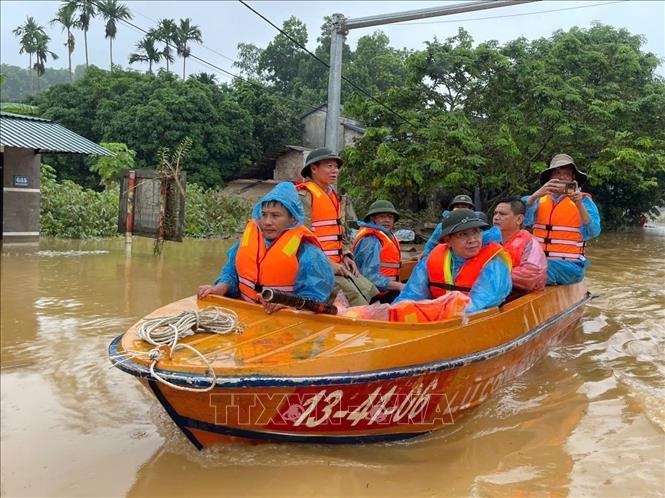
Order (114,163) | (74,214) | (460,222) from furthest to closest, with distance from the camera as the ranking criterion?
(114,163)
(74,214)
(460,222)

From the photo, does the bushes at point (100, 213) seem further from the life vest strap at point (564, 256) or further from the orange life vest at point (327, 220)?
the life vest strap at point (564, 256)

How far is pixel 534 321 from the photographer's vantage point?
4836mm

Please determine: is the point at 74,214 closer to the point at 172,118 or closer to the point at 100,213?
the point at 100,213

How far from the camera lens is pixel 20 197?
11867mm

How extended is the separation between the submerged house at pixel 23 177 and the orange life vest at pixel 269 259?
886 centimetres

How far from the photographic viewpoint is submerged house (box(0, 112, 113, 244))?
11664 millimetres

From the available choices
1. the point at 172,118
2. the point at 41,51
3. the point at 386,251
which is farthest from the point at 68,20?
the point at 386,251

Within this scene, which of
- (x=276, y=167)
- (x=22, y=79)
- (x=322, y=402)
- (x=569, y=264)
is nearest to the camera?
(x=322, y=402)

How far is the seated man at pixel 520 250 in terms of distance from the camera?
5.06 m

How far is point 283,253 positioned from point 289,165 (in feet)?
60.9

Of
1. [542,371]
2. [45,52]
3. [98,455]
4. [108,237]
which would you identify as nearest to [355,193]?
[108,237]

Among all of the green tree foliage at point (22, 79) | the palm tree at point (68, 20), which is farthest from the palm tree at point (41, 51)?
the green tree foliage at point (22, 79)

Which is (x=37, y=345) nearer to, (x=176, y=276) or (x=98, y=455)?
(x=98, y=455)

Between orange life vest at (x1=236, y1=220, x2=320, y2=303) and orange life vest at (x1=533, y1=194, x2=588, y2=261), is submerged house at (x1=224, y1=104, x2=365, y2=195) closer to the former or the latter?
orange life vest at (x1=533, y1=194, x2=588, y2=261)
